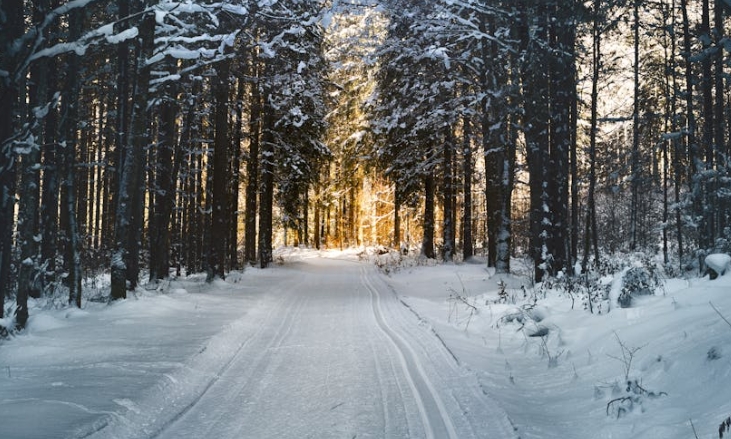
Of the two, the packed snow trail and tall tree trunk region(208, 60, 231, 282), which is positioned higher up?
tall tree trunk region(208, 60, 231, 282)

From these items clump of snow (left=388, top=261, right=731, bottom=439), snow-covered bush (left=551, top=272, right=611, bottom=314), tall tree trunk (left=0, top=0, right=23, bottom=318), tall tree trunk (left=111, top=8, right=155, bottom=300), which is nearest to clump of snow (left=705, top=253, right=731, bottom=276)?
clump of snow (left=388, top=261, right=731, bottom=439)

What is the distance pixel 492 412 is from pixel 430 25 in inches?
521

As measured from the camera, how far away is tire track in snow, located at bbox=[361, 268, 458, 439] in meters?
4.19

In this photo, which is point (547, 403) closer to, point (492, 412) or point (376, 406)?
point (492, 412)

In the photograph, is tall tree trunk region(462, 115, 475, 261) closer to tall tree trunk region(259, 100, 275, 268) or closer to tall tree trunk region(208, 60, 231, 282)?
tall tree trunk region(259, 100, 275, 268)

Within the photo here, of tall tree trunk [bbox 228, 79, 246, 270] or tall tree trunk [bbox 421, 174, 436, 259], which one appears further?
tall tree trunk [bbox 421, 174, 436, 259]

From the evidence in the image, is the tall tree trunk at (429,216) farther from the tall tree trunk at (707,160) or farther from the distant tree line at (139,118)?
the tall tree trunk at (707,160)

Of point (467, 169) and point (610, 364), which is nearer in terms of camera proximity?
point (610, 364)

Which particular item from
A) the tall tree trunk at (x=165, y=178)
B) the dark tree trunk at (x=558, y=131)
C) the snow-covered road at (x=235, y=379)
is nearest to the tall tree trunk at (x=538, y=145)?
the dark tree trunk at (x=558, y=131)

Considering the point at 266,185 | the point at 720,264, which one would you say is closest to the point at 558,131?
the point at 720,264

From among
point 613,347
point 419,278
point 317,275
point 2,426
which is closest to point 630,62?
point 419,278

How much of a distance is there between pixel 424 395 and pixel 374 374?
2.96 feet

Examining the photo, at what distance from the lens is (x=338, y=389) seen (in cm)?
528

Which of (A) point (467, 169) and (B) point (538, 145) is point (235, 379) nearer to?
(B) point (538, 145)
